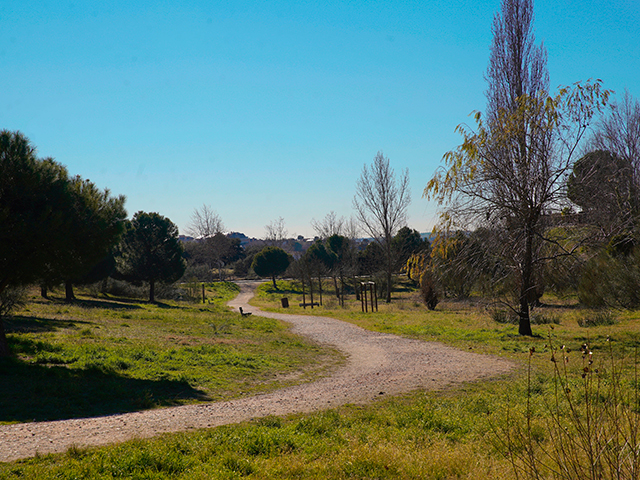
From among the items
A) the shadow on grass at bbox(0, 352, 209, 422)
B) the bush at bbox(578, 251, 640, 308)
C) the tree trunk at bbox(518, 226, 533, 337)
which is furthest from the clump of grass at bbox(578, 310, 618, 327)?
the shadow on grass at bbox(0, 352, 209, 422)

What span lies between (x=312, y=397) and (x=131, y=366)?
4.69m

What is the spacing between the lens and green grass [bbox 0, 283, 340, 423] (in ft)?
24.1

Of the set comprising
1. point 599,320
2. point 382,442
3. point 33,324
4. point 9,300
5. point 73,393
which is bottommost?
point 599,320

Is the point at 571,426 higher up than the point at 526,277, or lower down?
lower down

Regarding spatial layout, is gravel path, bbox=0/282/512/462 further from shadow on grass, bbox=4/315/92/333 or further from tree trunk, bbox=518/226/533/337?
shadow on grass, bbox=4/315/92/333

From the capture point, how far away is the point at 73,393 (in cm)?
754

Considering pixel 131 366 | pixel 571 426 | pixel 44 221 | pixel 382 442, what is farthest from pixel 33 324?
pixel 571 426

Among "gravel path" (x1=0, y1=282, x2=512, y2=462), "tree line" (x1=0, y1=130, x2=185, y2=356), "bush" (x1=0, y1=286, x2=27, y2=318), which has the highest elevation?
"tree line" (x1=0, y1=130, x2=185, y2=356)

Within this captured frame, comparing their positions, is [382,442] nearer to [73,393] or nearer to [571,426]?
[571,426]

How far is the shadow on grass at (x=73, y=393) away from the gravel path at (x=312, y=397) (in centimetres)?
52

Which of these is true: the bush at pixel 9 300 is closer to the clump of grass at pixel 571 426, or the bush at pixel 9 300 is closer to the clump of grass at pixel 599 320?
the clump of grass at pixel 571 426

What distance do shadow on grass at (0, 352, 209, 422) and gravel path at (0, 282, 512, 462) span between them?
52 centimetres

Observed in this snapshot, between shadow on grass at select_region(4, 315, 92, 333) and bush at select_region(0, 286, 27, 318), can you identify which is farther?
shadow on grass at select_region(4, 315, 92, 333)

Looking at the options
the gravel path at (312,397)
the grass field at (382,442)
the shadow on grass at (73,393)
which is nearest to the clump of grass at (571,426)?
the grass field at (382,442)
